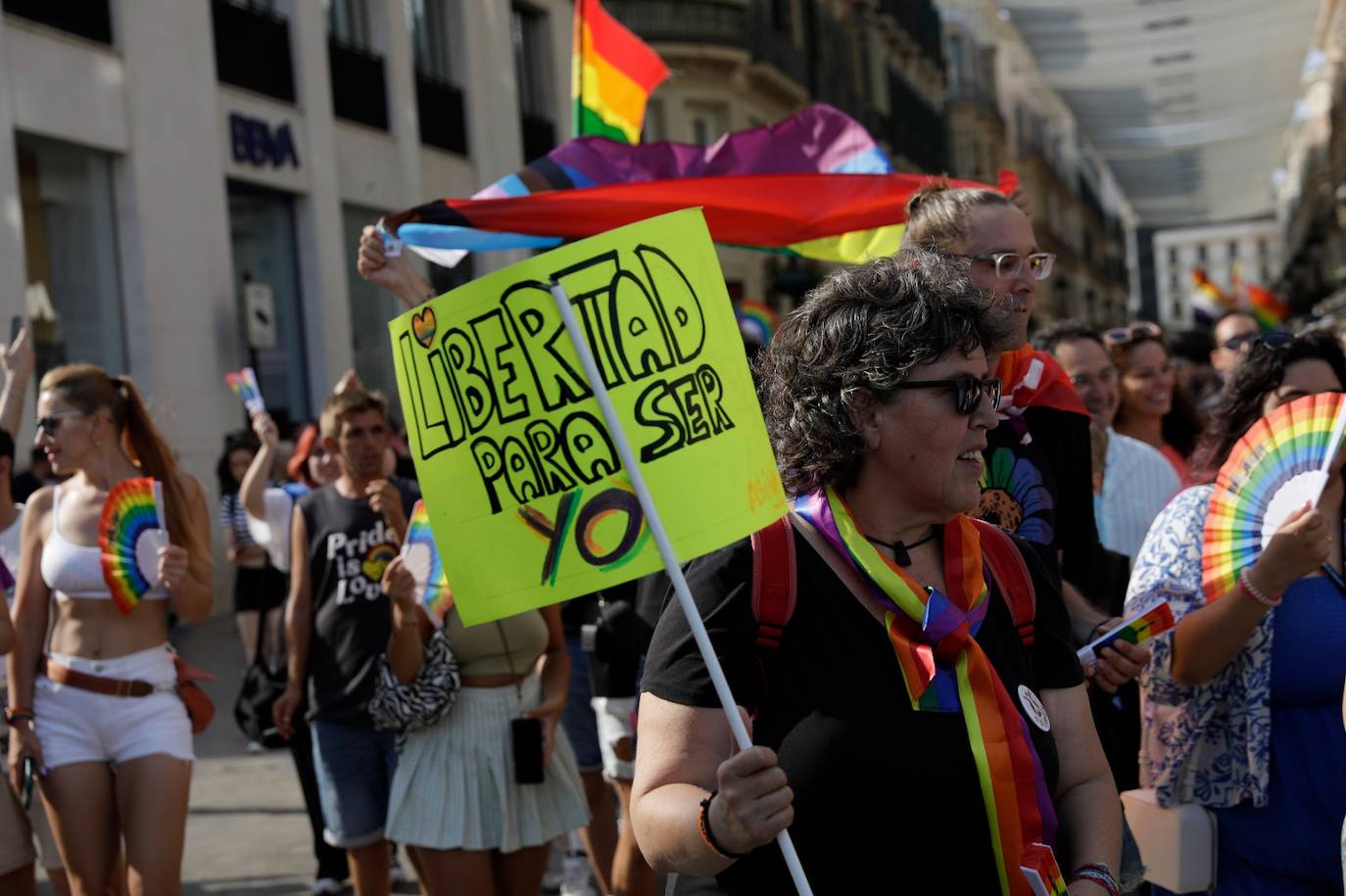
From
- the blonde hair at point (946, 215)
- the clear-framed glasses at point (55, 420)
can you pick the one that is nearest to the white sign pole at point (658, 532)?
the blonde hair at point (946, 215)

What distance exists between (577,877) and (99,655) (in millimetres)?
2118

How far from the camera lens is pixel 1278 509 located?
13.0 ft

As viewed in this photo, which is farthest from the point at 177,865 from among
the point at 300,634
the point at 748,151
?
the point at 748,151

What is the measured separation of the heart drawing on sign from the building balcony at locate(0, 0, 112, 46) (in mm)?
11808

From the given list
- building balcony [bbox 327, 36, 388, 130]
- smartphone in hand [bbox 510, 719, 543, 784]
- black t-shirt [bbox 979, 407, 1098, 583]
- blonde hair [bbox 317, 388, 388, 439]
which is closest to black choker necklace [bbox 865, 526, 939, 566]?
black t-shirt [bbox 979, 407, 1098, 583]

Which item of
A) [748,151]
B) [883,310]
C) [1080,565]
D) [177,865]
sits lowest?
[177,865]

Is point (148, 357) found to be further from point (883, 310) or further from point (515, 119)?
point (883, 310)

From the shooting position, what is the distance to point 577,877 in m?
6.73

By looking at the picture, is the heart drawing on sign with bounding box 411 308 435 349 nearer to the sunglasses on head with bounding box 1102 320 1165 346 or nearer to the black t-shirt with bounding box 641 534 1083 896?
the black t-shirt with bounding box 641 534 1083 896

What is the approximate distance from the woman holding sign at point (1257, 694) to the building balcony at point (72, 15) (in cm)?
1156

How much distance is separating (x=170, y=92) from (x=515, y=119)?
7.66 metres

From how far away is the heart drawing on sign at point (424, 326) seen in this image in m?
2.72

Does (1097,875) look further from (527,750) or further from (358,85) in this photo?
(358,85)

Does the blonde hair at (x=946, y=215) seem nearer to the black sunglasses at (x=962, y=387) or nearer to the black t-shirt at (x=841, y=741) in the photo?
the black sunglasses at (x=962, y=387)
